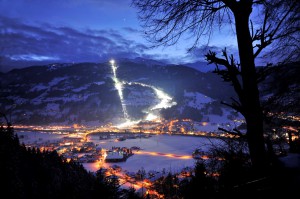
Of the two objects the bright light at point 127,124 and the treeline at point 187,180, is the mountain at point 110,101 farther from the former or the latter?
the treeline at point 187,180

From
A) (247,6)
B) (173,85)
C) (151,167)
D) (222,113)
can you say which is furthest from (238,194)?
(173,85)

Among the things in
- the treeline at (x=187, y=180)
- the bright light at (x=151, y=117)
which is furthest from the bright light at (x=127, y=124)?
the treeline at (x=187, y=180)

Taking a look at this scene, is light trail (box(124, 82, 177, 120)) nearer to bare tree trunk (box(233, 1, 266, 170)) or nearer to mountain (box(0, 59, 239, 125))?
mountain (box(0, 59, 239, 125))

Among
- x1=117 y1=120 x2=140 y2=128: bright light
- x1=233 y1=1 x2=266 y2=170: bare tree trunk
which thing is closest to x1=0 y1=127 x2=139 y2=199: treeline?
x1=233 y1=1 x2=266 y2=170: bare tree trunk

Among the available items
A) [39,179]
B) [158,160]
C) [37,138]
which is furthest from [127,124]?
[39,179]

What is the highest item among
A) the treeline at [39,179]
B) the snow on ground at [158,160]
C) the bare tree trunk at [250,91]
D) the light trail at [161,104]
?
the light trail at [161,104]

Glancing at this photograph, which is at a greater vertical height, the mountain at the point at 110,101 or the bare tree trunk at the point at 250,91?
the mountain at the point at 110,101
